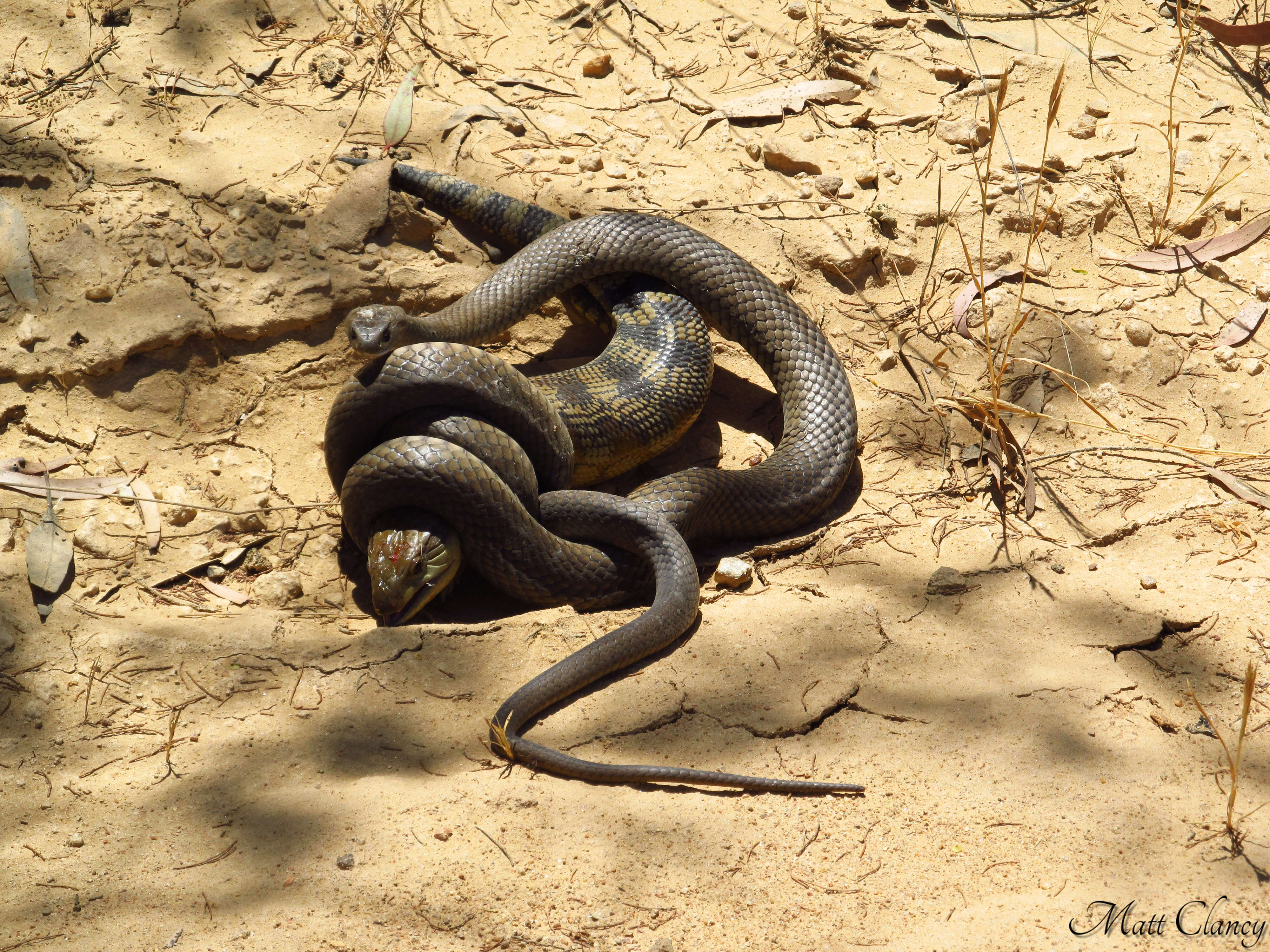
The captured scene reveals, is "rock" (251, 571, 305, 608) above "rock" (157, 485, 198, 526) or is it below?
below

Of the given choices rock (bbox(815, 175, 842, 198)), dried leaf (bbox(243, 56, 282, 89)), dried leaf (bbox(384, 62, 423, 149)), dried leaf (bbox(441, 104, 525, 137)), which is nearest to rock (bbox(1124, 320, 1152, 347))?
rock (bbox(815, 175, 842, 198))

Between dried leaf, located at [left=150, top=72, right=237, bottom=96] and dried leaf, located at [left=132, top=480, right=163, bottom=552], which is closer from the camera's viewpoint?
dried leaf, located at [left=132, top=480, right=163, bottom=552]

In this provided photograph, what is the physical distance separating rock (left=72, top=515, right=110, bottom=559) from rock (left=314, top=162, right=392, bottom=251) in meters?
1.82

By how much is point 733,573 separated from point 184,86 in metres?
4.18

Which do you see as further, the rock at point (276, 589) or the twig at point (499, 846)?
the rock at point (276, 589)

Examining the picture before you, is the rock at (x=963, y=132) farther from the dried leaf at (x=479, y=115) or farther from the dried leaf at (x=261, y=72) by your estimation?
the dried leaf at (x=261, y=72)

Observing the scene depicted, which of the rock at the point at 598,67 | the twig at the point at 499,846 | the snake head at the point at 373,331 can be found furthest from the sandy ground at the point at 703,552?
the snake head at the point at 373,331

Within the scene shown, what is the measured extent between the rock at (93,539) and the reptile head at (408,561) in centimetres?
103

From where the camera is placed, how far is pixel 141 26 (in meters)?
5.32

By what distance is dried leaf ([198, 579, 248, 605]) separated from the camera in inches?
144

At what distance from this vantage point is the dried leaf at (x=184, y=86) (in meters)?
5.11

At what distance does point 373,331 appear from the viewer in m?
3.69

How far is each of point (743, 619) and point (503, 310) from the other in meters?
2.11

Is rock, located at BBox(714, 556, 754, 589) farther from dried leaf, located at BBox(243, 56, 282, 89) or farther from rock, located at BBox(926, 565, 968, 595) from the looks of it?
dried leaf, located at BBox(243, 56, 282, 89)
